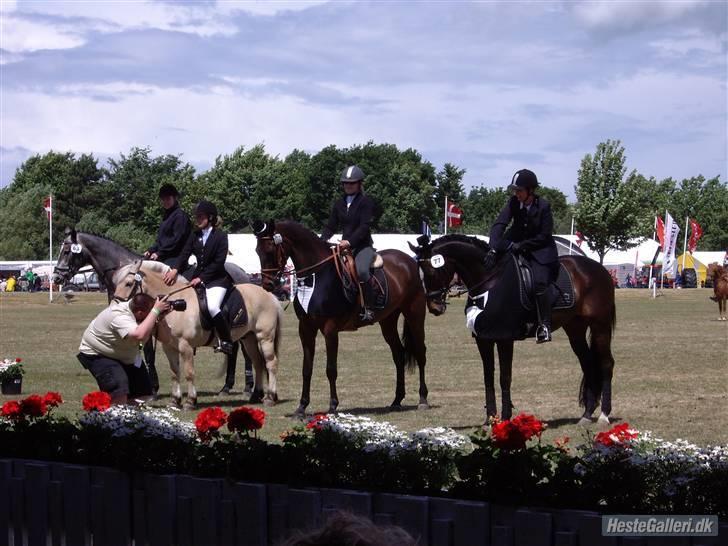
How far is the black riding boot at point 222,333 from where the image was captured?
1570 cm

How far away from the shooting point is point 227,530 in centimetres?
625

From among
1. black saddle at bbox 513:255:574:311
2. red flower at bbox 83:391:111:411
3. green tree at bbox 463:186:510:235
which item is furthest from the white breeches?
green tree at bbox 463:186:510:235

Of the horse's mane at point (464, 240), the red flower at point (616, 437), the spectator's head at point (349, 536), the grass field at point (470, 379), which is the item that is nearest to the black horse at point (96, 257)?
the grass field at point (470, 379)

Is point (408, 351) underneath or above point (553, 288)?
underneath

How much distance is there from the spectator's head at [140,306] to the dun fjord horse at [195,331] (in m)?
1.67

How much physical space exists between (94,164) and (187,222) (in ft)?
385

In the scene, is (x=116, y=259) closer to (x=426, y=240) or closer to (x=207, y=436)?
(x=426, y=240)

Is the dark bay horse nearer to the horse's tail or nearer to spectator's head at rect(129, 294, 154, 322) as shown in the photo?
the horse's tail

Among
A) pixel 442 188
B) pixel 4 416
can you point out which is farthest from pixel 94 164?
pixel 4 416

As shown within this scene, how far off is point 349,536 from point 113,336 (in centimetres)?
973

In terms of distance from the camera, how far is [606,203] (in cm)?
8612

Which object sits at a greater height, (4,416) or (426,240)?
(426,240)

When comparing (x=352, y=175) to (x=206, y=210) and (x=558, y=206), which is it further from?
(x=558, y=206)

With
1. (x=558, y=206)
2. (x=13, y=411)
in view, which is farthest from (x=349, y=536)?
(x=558, y=206)
